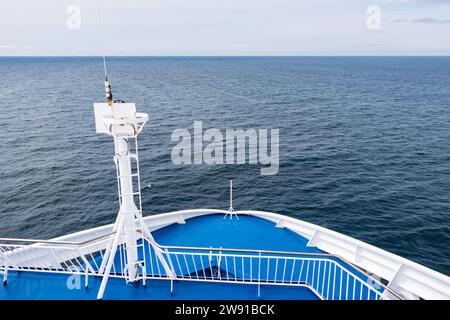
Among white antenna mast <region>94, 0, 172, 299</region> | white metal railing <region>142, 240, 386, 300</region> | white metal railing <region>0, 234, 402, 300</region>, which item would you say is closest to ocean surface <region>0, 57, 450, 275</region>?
white metal railing <region>142, 240, 386, 300</region>

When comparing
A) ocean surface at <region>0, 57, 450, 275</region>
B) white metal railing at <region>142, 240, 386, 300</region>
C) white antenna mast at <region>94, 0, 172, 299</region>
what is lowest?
ocean surface at <region>0, 57, 450, 275</region>

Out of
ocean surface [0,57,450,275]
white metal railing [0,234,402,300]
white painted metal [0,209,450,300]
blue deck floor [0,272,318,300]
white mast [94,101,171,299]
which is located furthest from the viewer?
ocean surface [0,57,450,275]

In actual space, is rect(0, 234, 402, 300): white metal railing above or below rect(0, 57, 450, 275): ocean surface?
above

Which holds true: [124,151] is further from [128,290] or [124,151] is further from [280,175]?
[280,175]

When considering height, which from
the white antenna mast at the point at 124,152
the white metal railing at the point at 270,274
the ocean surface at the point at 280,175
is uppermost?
the white antenna mast at the point at 124,152

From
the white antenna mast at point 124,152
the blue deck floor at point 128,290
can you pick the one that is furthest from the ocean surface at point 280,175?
the white antenna mast at point 124,152

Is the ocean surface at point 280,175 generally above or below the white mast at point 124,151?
below

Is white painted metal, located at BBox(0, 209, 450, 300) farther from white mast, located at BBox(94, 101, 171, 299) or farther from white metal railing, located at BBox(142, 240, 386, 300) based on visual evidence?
white mast, located at BBox(94, 101, 171, 299)

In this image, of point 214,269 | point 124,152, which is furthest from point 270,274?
point 124,152

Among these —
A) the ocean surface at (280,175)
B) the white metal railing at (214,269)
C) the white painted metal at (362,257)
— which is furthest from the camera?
the ocean surface at (280,175)

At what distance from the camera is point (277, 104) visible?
81.1m

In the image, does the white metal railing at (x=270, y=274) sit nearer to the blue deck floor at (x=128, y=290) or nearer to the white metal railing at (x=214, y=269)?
the white metal railing at (x=214, y=269)

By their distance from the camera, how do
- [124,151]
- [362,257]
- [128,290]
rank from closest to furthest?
[124,151] → [128,290] → [362,257]
